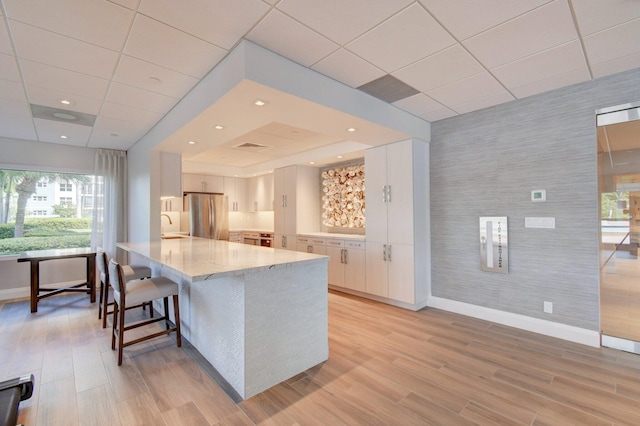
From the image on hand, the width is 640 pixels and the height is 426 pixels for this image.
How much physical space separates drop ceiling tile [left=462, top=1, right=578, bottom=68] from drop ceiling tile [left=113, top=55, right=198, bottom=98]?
2.44m

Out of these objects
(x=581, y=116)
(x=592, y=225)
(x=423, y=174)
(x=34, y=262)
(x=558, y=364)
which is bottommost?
(x=558, y=364)

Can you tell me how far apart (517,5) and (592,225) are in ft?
7.31

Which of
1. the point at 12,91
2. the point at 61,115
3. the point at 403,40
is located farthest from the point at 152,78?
the point at 403,40

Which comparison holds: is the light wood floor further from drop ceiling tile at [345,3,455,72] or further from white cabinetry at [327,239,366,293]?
drop ceiling tile at [345,3,455,72]

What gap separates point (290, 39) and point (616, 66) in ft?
9.38

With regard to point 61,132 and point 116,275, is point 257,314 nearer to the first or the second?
point 116,275

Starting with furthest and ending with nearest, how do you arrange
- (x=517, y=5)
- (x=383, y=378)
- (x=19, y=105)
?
1. (x=19, y=105)
2. (x=383, y=378)
3. (x=517, y=5)

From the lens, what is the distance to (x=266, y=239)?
264 inches

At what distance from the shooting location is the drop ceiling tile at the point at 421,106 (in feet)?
10.6

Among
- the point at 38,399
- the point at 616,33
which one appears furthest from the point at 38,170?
the point at 616,33

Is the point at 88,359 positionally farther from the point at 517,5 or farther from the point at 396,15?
the point at 517,5

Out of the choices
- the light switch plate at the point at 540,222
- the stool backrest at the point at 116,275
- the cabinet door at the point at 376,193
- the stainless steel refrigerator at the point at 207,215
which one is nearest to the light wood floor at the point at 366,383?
the stool backrest at the point at 116,275

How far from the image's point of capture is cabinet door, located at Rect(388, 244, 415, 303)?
3.87m

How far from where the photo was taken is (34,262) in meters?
3.95
